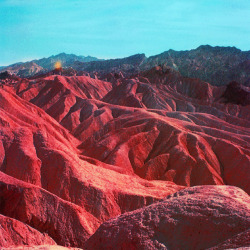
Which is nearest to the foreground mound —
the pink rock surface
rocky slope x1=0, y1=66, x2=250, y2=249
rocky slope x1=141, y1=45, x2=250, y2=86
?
rocky slope x1=0, y1=66, x2=250, y2=249

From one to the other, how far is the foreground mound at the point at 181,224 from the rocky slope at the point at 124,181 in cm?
Answer: 4

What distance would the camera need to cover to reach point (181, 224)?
45.8ft

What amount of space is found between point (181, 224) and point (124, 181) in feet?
65.1

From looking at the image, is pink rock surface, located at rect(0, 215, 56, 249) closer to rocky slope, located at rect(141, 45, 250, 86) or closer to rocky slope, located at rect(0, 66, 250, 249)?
rocky slope, located at rect(0, 66, 250, 249)

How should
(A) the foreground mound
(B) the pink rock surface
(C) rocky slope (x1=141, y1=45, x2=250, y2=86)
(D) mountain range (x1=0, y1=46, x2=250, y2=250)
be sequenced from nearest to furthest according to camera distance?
(A) the foreground mound, (D) mountain range (x1=0, y1=46, x2=250, y2=250), (B) the pink rock surface, (C) rocky slope (x1=141, y1=45, x2=250, y2=86)

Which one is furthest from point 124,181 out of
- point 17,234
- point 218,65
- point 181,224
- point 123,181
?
point 218,65

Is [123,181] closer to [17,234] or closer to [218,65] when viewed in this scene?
[17,234]

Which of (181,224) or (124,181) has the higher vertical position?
(181,224)

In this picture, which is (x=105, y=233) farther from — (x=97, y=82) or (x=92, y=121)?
(x=97, y=82)

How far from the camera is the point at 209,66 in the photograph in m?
166

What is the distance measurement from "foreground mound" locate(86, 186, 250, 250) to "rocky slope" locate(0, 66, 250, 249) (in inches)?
1.5

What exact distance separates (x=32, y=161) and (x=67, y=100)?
65.8 meters

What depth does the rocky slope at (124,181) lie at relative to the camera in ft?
46.1

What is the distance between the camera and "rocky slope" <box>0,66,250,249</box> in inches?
553
